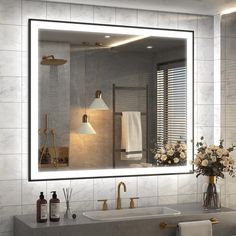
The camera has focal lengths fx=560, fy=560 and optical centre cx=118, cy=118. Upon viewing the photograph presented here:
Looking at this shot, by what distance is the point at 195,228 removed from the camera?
4.50 m

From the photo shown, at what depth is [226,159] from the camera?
479 centimetres

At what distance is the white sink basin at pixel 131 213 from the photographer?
4555mm

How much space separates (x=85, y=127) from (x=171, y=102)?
86cm

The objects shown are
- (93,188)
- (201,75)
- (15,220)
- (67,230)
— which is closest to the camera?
(67,230)

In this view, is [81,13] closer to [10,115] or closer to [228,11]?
[10,115]

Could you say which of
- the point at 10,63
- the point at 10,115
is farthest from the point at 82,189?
the point at 10,63

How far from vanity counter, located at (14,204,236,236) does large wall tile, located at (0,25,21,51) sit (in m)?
1.35

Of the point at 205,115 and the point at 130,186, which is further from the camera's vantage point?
the point at 205,115

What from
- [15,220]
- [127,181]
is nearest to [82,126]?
[127,181]

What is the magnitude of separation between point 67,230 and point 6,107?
1100 millimetres

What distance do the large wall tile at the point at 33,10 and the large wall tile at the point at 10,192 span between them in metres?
1.29

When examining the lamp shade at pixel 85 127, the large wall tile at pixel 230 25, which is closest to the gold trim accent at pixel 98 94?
the lamp shade at pixel 85 127

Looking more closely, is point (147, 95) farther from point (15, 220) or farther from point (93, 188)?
point (15, 220)

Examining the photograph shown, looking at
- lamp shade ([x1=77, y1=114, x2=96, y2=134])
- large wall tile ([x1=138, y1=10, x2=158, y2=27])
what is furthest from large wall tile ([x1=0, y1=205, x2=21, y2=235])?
large wall tile ([x1=138, y1=10, x2=158, y2=27])
